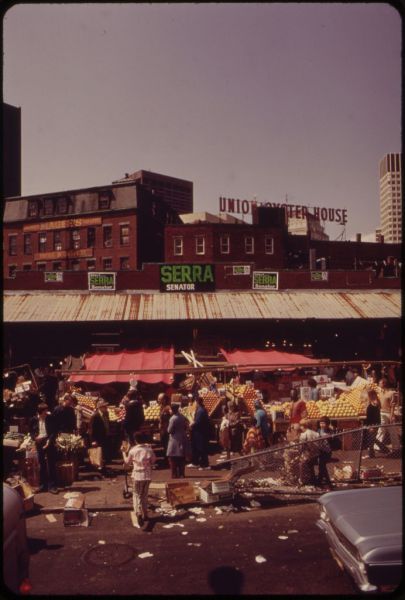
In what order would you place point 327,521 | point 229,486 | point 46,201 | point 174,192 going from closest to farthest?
1. point 327,521
2. point 229,486
3. point 46,201
4. point 174,192

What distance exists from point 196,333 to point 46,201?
133 ft

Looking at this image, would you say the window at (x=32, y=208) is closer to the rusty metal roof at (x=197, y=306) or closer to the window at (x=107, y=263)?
the window at (x=107, y=263)

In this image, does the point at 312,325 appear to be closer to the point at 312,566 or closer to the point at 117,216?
the point at 312,566

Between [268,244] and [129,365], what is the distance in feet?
126

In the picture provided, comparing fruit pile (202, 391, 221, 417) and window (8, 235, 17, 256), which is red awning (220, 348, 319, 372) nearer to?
fruit pile (202, 391, 221, 417)

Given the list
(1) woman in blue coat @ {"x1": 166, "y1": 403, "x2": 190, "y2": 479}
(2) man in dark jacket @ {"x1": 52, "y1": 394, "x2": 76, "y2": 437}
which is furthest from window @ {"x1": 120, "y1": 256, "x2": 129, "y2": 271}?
(1) woman in blue coat @ {"x1": 166, "y1": 403, "x2": 190, "y2": 479}

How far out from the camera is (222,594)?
6.86m

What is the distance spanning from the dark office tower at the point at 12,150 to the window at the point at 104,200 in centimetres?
4660

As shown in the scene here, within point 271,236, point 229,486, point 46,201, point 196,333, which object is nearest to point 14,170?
point 46,201

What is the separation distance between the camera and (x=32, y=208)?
61531mm

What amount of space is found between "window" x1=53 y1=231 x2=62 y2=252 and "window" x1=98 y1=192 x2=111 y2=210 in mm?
6690

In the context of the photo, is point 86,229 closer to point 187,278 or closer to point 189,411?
point 187,278

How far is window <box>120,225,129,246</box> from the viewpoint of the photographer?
5594cm

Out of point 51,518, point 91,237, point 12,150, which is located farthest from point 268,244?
point 12,150
